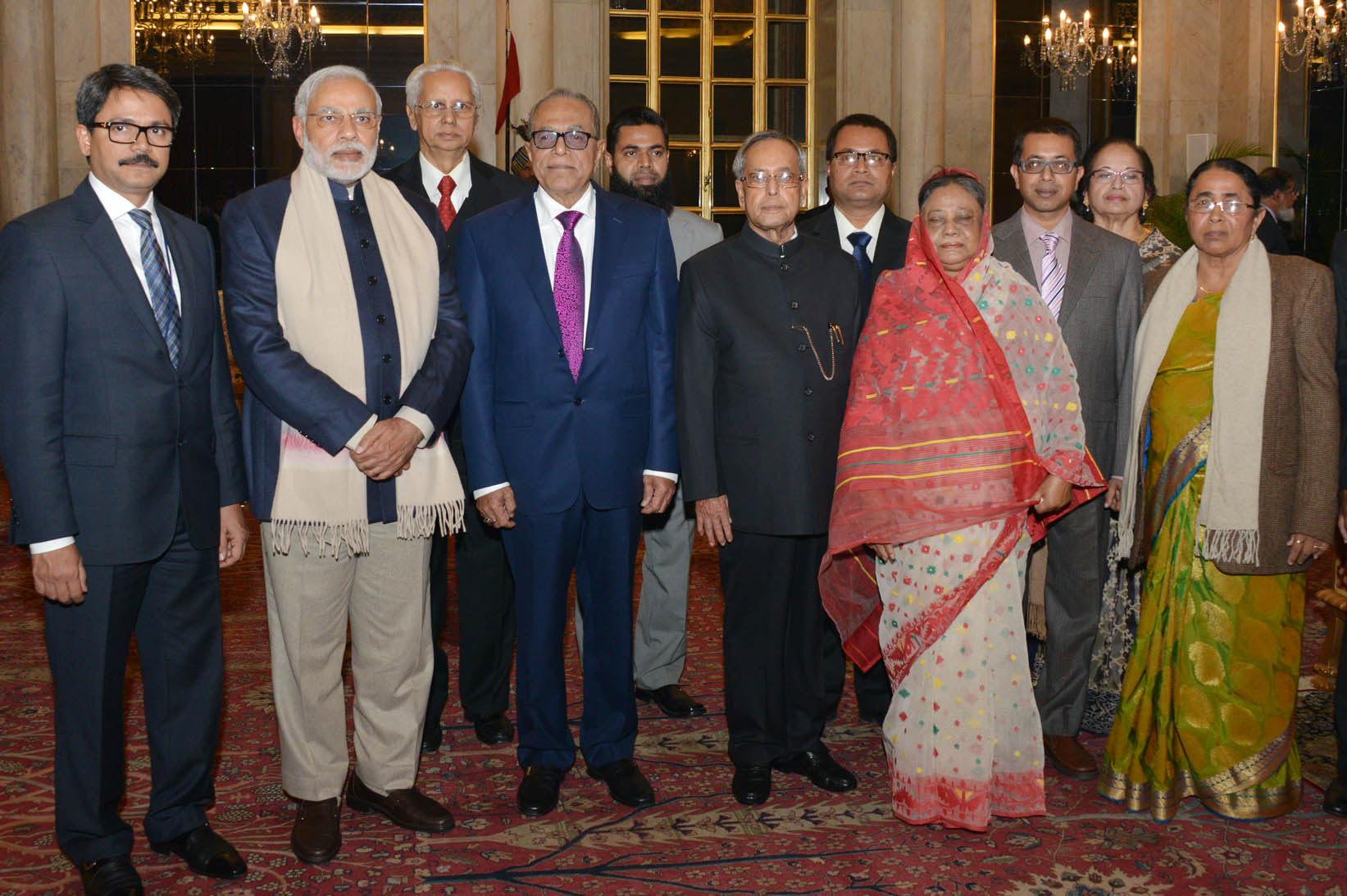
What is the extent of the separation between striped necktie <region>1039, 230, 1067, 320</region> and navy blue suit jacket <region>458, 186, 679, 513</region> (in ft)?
4.15

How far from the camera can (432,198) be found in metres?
3.99

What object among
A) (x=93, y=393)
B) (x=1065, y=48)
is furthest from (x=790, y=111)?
(x=93, y=393)

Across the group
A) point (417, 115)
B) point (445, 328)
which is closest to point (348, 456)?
point (445, 328)

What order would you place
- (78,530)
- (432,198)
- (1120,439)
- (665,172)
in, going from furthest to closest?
(665,172), (432,198), (1120,439), (78,530)

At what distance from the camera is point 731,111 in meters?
11.5

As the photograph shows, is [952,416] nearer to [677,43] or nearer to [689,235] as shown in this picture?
[689,235]

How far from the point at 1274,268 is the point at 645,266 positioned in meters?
1.76

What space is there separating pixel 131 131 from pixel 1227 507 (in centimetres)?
296


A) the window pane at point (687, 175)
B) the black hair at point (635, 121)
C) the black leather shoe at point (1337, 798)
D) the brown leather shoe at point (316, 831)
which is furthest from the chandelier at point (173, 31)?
the black leather shoe at point (1337, 798)

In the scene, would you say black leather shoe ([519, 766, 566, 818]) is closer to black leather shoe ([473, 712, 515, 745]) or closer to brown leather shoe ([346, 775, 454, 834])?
brown leather shoe ([346, 775, 454, 834])

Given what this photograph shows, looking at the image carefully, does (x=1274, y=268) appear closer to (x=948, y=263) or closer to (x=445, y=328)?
(x=948, y=263)

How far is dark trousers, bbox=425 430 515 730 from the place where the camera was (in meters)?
4.02

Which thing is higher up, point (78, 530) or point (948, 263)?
point (948, 263)

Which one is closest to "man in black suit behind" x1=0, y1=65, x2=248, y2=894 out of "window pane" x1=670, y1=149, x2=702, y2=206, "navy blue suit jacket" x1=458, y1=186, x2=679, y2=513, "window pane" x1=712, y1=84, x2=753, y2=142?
"navy blue suit jacket" x1=458, y1=186, x2=679, y2=513
